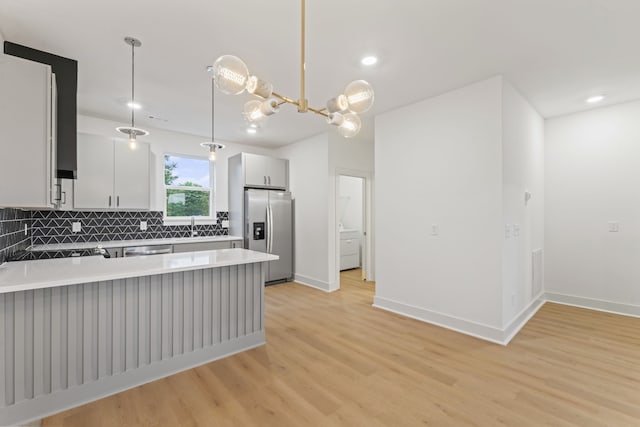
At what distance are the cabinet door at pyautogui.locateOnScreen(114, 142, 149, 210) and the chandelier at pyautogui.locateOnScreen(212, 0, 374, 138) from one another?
10.2 feet

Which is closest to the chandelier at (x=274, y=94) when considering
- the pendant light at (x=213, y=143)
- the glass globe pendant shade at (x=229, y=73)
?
the glass globe pendant shade at (x=229, y=73)

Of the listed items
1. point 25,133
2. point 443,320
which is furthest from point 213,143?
point 443,320

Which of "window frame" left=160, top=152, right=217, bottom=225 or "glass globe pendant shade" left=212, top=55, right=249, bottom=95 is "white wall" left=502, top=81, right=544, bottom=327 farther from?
"window frame" left=160, top=152, right=217, bottom=225

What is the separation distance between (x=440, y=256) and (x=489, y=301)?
65cm

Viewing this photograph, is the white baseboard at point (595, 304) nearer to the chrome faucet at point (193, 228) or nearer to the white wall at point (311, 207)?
the white wall at point (311, 207)

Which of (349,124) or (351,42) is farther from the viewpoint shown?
(351,42)

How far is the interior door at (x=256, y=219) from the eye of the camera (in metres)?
5.07

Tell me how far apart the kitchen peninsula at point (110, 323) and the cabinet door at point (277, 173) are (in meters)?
2.88

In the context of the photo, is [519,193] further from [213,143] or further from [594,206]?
[213,143]

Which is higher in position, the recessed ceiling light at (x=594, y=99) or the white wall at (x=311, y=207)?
the recessed ceiling light at (x=594, y=99)

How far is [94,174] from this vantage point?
3.96 metres

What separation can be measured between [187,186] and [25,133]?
10.8ft

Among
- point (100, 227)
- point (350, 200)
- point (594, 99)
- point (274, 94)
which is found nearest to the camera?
point (274, 94)

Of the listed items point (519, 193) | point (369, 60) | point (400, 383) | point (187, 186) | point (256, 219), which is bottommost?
point (400, 383)
